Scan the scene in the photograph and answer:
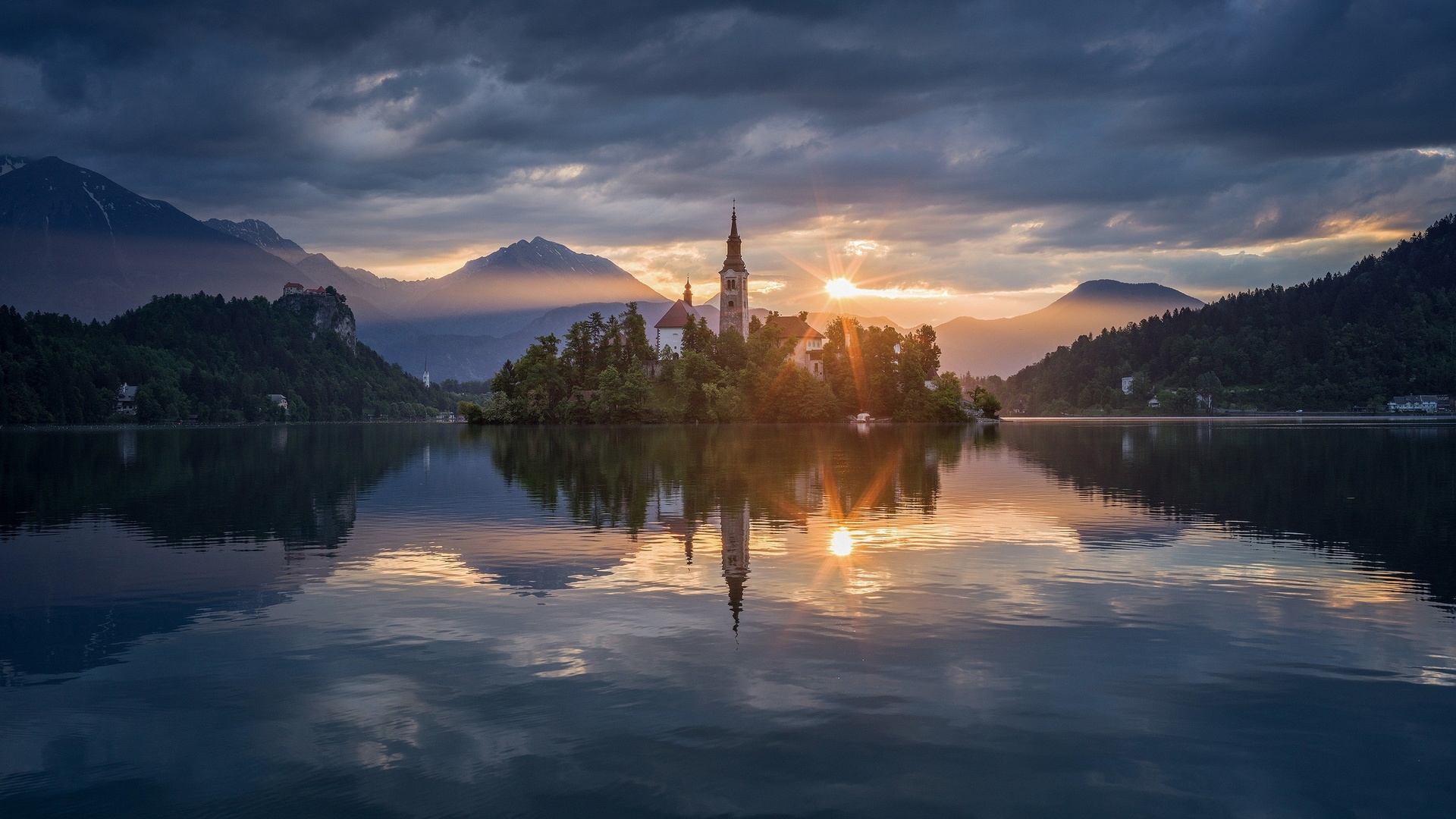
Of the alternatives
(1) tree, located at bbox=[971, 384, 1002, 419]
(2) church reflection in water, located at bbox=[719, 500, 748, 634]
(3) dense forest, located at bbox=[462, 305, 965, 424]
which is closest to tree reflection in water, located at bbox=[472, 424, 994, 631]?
(2) church reflection in water, located at bbox=[719, 500, 748, 634]

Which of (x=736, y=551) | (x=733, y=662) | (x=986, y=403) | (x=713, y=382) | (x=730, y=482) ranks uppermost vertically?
(x=713, y=382)

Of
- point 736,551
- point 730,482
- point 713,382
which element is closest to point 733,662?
point 736,551

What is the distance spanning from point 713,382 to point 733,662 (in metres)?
167

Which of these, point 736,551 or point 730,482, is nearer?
point 736,551

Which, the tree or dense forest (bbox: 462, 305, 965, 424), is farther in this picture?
the tree

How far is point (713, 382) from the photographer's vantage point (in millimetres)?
183375

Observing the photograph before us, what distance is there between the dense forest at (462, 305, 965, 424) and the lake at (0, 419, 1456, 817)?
458 ft

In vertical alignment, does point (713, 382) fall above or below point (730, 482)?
above

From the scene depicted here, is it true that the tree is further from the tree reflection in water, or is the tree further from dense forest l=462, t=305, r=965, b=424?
the tree reflection in water

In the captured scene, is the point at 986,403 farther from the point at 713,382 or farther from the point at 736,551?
the point at 736,551

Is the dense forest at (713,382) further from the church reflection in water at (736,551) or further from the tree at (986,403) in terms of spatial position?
the church reflection in water at (736,551)

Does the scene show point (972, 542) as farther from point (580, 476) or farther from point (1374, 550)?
point (580, 476)

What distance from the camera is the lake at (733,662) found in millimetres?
11672

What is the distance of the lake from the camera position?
11.7 m
